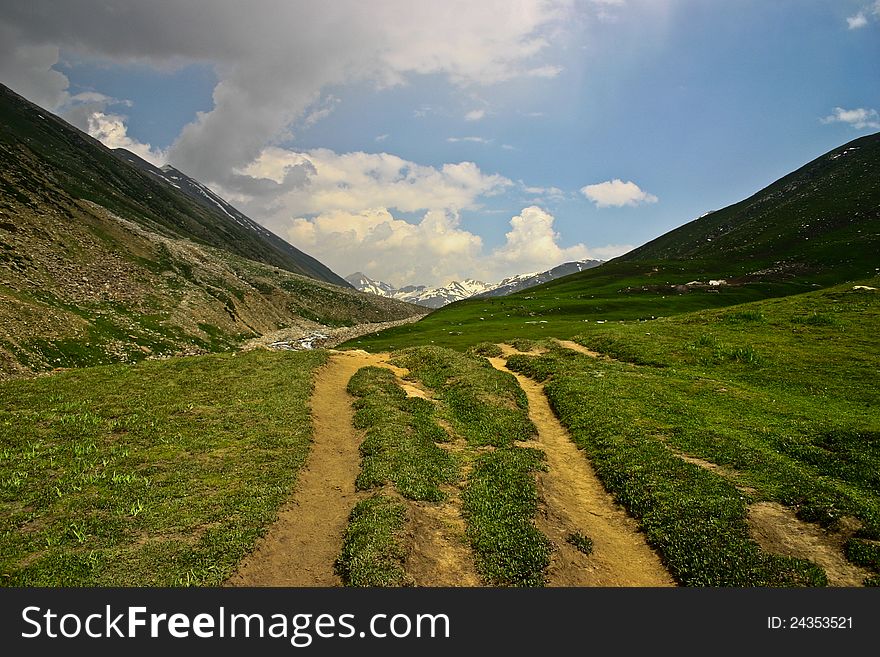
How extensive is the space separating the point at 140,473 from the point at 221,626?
415 inches

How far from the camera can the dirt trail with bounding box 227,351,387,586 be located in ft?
42.1

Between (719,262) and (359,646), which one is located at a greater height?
(719,262)

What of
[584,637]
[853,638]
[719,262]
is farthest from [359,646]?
[719,262]

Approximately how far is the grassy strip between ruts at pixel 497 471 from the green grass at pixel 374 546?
8.16 ft

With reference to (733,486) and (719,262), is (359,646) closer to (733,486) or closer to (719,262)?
(733,486)

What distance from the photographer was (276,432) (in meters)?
23.0

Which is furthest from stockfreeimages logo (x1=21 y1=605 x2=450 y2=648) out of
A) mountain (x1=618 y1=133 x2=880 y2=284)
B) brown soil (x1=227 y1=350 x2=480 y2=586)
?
mountain (x1=618 y1=133 x2=880 y2=284)

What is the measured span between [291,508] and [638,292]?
10457 centimetres

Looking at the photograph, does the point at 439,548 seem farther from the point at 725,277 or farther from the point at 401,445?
the point at 725,277

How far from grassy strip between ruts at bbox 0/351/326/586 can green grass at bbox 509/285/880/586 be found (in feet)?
46.1

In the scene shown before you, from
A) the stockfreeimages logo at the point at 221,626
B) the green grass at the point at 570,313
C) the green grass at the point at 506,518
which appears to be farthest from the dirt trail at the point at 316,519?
the green grass at the point at 570,313

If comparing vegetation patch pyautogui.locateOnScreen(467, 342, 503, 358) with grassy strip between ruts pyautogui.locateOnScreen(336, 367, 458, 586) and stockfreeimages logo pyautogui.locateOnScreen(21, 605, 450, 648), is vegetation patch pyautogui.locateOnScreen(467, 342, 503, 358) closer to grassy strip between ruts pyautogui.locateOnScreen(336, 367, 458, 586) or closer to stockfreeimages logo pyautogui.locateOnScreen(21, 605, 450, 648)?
grassy strip between ruts pyautogui.locateOnScreen(336, 367, 458, 586)

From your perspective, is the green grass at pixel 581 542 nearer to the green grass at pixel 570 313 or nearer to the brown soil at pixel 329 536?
the brown soil at pixel 329 536

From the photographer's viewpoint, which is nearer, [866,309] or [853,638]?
[853,638]
